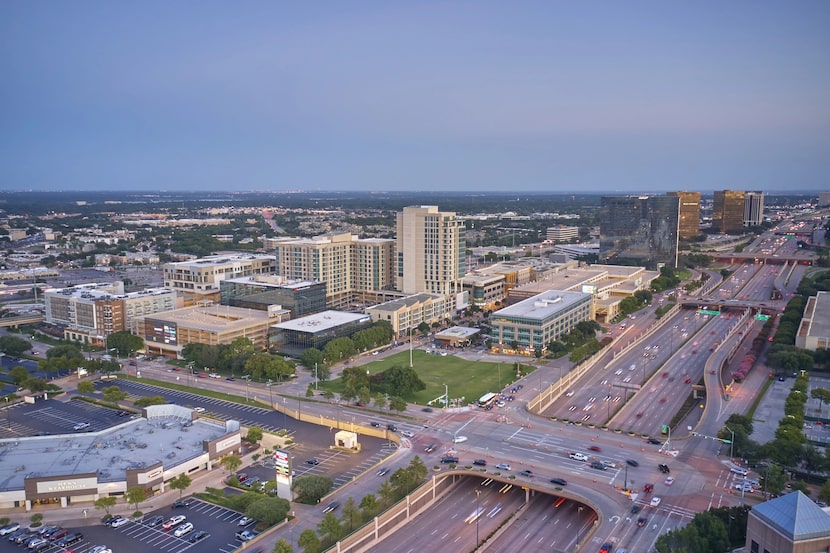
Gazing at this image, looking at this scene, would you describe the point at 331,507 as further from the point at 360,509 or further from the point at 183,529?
the point at 183,529

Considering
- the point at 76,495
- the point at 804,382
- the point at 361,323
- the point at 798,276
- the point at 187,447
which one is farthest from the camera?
the point at 798,276

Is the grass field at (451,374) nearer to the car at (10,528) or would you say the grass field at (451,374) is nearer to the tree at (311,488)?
the tree at (311,488)

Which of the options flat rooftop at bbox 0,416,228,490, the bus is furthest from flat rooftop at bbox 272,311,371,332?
flat rooftop at bbox 0,416,228,490

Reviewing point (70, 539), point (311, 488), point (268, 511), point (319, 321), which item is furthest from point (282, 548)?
point (319, 321)

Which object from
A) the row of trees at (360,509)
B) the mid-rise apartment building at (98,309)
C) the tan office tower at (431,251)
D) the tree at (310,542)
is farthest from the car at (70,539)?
the tan office tower at (431,251)

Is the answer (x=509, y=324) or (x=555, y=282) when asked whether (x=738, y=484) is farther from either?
(x=555, y=282)

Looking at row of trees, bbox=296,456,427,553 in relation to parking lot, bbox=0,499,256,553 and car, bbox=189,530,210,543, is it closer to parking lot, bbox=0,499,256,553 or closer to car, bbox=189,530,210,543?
parking lot, bbox=0,499,256,553

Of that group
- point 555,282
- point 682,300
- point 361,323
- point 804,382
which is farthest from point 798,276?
point 361,323
